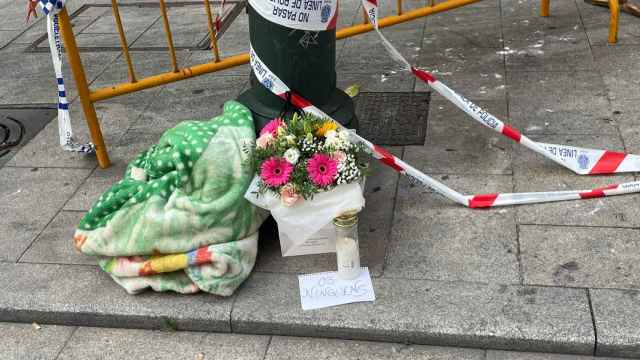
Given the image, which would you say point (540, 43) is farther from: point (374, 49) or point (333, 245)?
point (333, 245)

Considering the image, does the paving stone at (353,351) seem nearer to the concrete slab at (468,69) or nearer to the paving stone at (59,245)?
the paving stone at (59,245)

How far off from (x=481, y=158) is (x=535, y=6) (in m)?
2.95

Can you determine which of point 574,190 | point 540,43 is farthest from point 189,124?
point 540,43

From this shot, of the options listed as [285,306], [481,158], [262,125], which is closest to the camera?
[285,306]

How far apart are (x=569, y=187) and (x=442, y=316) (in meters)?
1.35

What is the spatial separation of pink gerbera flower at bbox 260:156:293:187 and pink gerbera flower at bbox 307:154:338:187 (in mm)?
111

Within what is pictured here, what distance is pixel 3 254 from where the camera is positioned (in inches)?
167

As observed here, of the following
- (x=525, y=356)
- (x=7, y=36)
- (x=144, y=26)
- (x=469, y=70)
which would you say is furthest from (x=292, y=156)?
(x=7, y=36)

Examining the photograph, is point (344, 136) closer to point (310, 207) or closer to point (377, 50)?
point (310, 207)

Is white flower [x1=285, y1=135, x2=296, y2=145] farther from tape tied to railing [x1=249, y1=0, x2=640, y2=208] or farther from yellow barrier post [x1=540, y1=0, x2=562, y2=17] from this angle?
yellow barrier post [x1=540, y1=0, x2=562, y2=17]

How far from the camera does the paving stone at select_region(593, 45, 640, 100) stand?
5.25 metres

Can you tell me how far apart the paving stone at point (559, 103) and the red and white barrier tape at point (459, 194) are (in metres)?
0.74

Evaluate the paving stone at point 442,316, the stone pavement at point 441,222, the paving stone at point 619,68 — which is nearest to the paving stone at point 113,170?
the stone pavement at point 441,222

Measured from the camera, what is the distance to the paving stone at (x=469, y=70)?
550 cm
